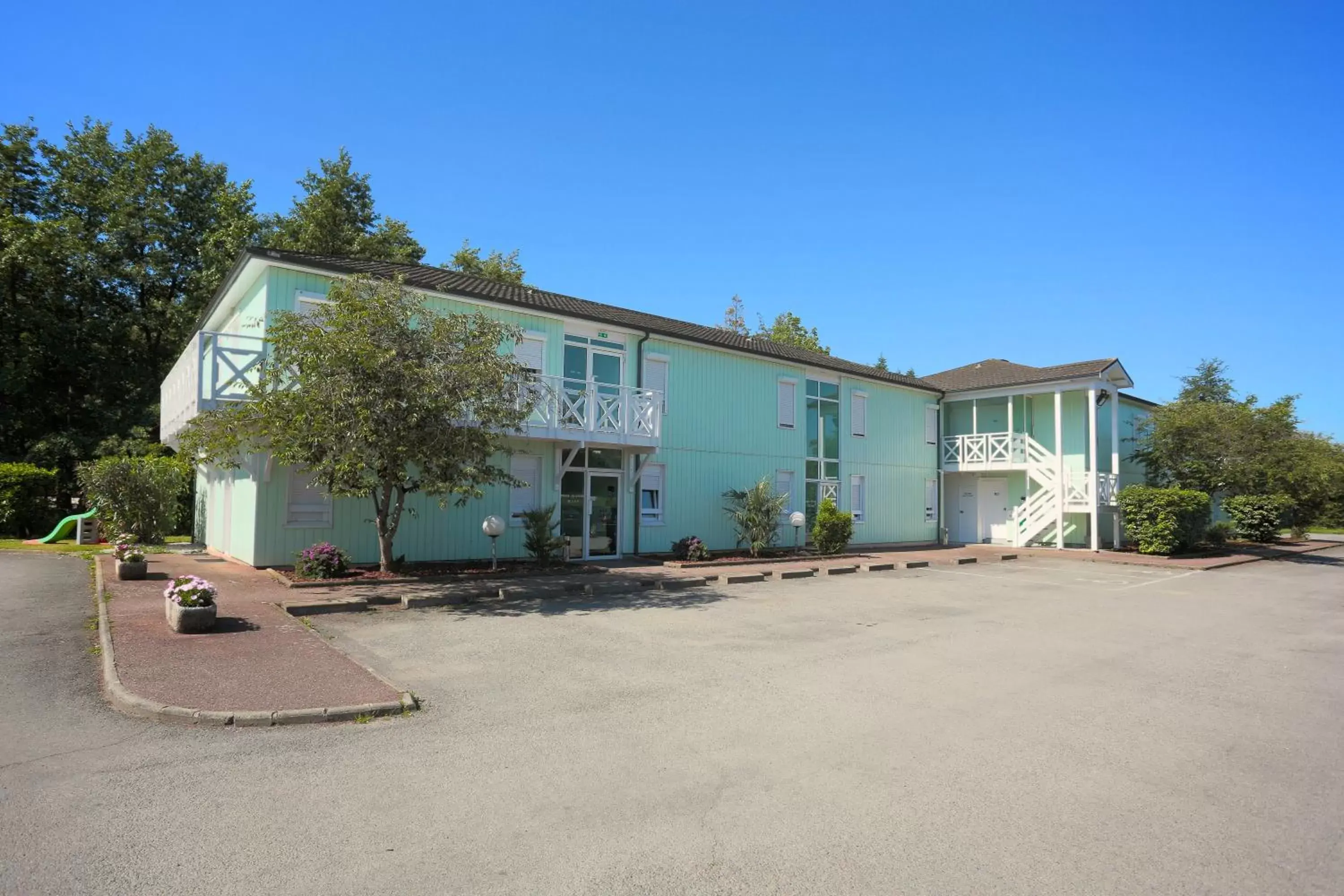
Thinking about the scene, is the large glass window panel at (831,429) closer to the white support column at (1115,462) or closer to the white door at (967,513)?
the white door at (967,513)

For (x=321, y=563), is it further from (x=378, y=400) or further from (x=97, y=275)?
(x=97, y=275)

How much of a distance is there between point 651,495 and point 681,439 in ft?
5.75

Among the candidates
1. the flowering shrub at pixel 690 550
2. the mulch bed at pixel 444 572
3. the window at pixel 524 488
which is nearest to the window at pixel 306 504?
the mulch bed at pixel 444 572

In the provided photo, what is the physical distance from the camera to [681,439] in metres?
19.9

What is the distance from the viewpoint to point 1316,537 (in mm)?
39812

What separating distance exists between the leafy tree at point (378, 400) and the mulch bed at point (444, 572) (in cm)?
160

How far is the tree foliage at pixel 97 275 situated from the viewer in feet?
86.6

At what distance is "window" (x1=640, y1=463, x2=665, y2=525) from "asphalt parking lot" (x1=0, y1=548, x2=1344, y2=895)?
9.74 metres

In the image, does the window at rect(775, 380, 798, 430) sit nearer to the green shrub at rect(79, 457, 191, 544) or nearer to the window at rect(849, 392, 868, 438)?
the window at rect(849, 392, 868, 438)

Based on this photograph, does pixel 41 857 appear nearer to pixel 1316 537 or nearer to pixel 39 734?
pixel 39 734

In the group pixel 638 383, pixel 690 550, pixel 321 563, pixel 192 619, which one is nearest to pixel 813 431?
pixel 638 383

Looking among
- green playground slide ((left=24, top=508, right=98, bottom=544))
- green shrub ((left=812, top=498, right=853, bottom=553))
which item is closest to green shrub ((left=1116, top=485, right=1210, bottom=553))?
green shrub ((left=812, top=498, right=853, bottom=553))

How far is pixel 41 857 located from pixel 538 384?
1287cm

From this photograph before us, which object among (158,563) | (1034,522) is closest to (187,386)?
(158,563)
